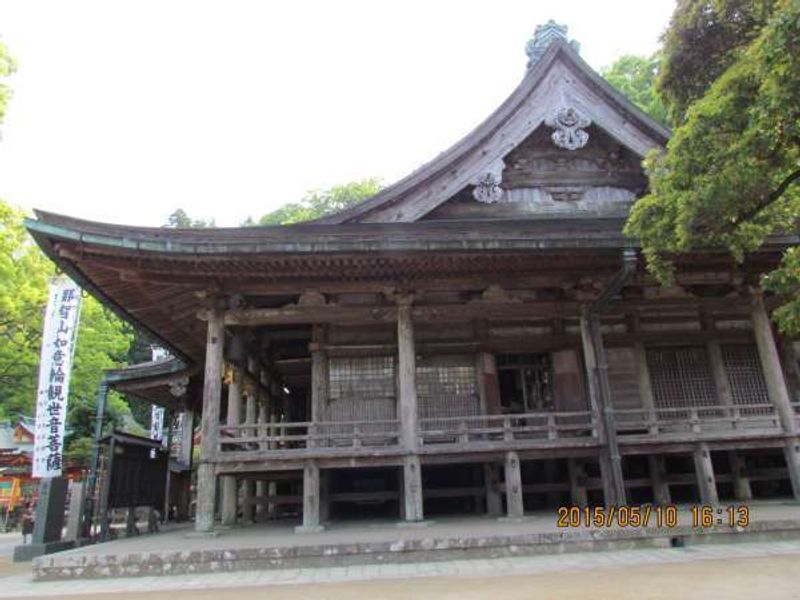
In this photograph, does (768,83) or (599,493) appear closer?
(768,83)

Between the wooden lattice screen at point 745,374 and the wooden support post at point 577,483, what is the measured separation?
4.20 meters

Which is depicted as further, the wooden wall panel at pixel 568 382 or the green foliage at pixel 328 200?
the green foliage at pixel 328 200

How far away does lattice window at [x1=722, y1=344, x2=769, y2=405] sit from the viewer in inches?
530

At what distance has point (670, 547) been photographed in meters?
8.80

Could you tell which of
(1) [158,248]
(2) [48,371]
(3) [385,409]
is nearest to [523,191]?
(3) [385,409]

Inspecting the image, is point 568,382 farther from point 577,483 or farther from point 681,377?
point 681,377

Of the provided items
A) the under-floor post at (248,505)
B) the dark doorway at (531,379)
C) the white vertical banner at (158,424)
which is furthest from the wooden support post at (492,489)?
the white vertical banner at (158,424)

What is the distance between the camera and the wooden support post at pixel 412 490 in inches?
412

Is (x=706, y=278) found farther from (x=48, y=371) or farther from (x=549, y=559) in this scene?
(x=48, y=371)

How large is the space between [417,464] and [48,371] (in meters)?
8.56

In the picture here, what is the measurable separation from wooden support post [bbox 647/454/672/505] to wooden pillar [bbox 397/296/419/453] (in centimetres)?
549

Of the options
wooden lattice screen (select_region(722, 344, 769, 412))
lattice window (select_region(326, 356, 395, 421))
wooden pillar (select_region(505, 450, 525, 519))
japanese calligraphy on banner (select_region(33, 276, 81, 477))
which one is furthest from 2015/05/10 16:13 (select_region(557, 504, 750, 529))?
japanese calligraphy on banner (select_region(33, 276, 81, 477))

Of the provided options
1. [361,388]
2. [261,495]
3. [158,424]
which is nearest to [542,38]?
[361,388]

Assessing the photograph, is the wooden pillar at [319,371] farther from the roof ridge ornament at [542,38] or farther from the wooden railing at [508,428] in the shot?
the roof ridge ornament at [542,38]
